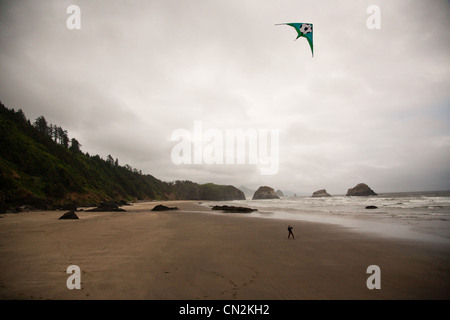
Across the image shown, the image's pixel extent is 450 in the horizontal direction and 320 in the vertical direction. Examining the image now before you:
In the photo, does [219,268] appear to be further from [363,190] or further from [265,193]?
[265,193]

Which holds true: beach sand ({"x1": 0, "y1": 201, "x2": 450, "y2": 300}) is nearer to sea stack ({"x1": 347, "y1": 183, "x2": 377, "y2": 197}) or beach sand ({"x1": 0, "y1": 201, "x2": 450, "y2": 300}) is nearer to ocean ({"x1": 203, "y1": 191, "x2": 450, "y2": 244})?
ocean ({"x1": 203, "y1": 191, "x2": 450, "y2": 244})

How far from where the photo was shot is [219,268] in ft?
25.3

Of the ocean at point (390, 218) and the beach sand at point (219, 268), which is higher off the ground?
the beach sand at point (219, 268)

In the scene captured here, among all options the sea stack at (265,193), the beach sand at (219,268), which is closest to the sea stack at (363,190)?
the sea stack at (265,193)

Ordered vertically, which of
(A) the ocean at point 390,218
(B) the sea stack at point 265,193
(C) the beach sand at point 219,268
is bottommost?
(B) the sea stack at point 265,193

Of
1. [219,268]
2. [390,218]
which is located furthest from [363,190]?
[219,268]

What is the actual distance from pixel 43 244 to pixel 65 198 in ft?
163

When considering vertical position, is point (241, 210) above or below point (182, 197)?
above

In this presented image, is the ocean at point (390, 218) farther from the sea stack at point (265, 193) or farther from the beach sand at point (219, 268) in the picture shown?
the sea stack at point (265, 193)

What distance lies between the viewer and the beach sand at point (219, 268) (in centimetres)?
570
